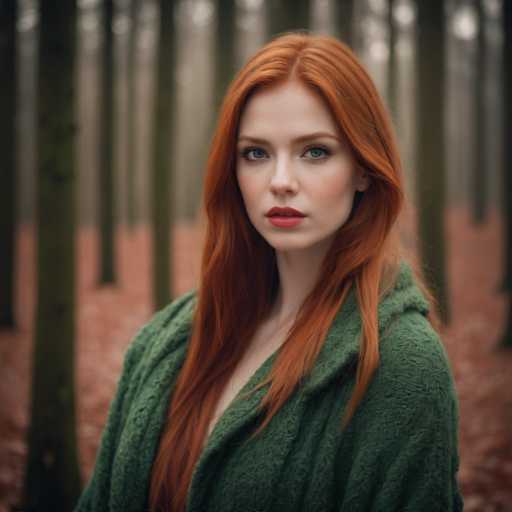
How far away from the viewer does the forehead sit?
5.92ft

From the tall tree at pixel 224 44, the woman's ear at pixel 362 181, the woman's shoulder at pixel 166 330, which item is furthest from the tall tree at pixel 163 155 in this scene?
the woman's ear at pixel 362 181

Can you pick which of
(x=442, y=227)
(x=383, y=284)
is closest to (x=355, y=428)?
(x=383, y=284)

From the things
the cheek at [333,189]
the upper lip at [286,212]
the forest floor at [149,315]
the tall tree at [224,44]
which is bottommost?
the forest floor at [149,315]

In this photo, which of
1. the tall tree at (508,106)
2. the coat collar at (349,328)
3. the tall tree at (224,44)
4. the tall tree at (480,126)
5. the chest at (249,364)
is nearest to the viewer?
the coat collar at (349,328)

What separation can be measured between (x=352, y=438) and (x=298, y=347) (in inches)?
13.5

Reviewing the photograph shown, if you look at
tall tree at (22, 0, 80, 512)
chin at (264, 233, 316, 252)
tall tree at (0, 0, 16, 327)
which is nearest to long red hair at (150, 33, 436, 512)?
chin at (264, 233, 316, 252)

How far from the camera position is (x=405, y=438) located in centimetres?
158

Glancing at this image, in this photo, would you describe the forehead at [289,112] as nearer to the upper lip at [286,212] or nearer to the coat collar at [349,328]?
the upper lip at [286,212]

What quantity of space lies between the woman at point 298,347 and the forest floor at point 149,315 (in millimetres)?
425

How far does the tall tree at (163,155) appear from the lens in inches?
259

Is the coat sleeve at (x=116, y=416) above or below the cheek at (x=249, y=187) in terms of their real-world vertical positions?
below

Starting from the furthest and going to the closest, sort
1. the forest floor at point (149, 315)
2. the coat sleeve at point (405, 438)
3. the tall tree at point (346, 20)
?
1. the tall tree at point (346, 20)
2. the forest floor at point (149, 315)
3. the coat sleeve at point (405, 438)

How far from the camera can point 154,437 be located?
2025mm

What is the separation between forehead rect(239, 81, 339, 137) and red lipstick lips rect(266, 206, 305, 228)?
25 cm
